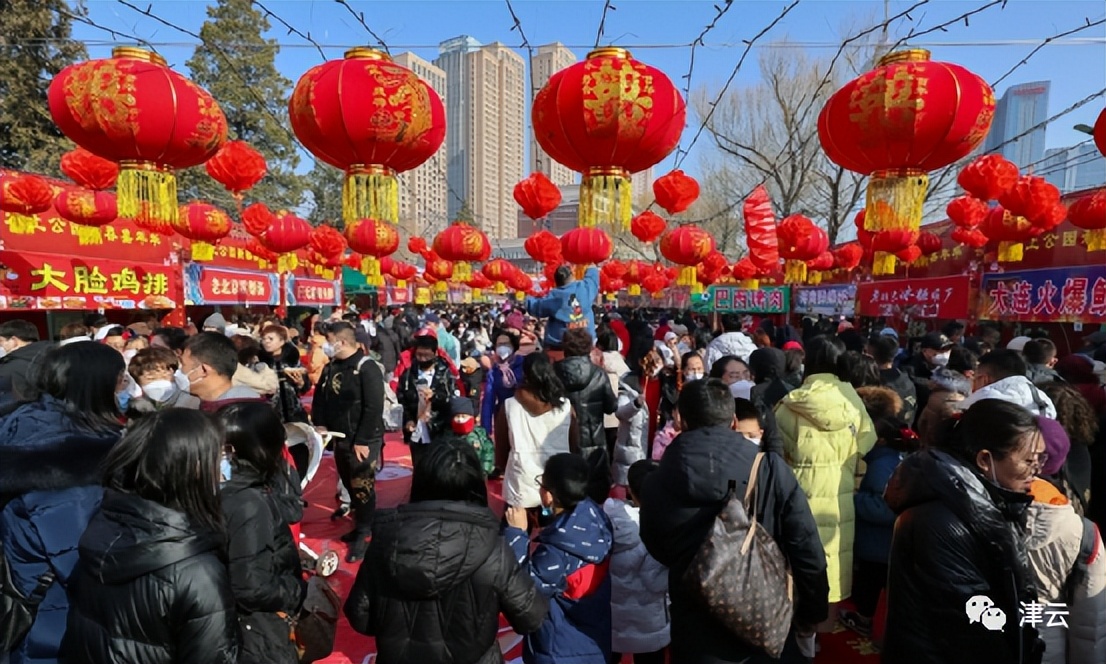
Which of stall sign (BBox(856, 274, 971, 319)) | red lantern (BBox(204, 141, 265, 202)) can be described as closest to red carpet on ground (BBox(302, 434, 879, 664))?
red lantern (BBox(204, 141, 265, 202))

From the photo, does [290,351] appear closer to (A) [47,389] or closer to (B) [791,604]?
(A) [47,389]

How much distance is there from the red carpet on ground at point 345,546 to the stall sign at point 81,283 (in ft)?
20.6

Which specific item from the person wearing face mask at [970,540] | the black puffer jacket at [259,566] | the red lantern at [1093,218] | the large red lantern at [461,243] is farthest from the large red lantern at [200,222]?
the red lantern at [1093,218]

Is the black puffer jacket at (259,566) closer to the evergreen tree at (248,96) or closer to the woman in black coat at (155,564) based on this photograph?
the woman in black coat at (155,564)

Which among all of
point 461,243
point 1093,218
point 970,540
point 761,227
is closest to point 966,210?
point 1093,218

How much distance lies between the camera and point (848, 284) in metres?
15.8

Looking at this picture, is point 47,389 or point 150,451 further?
point 47,389

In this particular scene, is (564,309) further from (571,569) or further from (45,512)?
(45,512)

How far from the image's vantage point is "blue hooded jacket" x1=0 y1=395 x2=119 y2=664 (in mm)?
1867

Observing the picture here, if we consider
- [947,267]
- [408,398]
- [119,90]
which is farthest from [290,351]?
[947,267]

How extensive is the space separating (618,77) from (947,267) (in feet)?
37.4

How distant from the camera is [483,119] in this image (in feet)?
60.8

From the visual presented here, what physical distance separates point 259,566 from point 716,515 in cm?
147

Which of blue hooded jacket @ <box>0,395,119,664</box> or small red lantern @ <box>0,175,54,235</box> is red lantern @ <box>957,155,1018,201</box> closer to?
blue hooded jacket @ <box>0,395,119,664</box>
